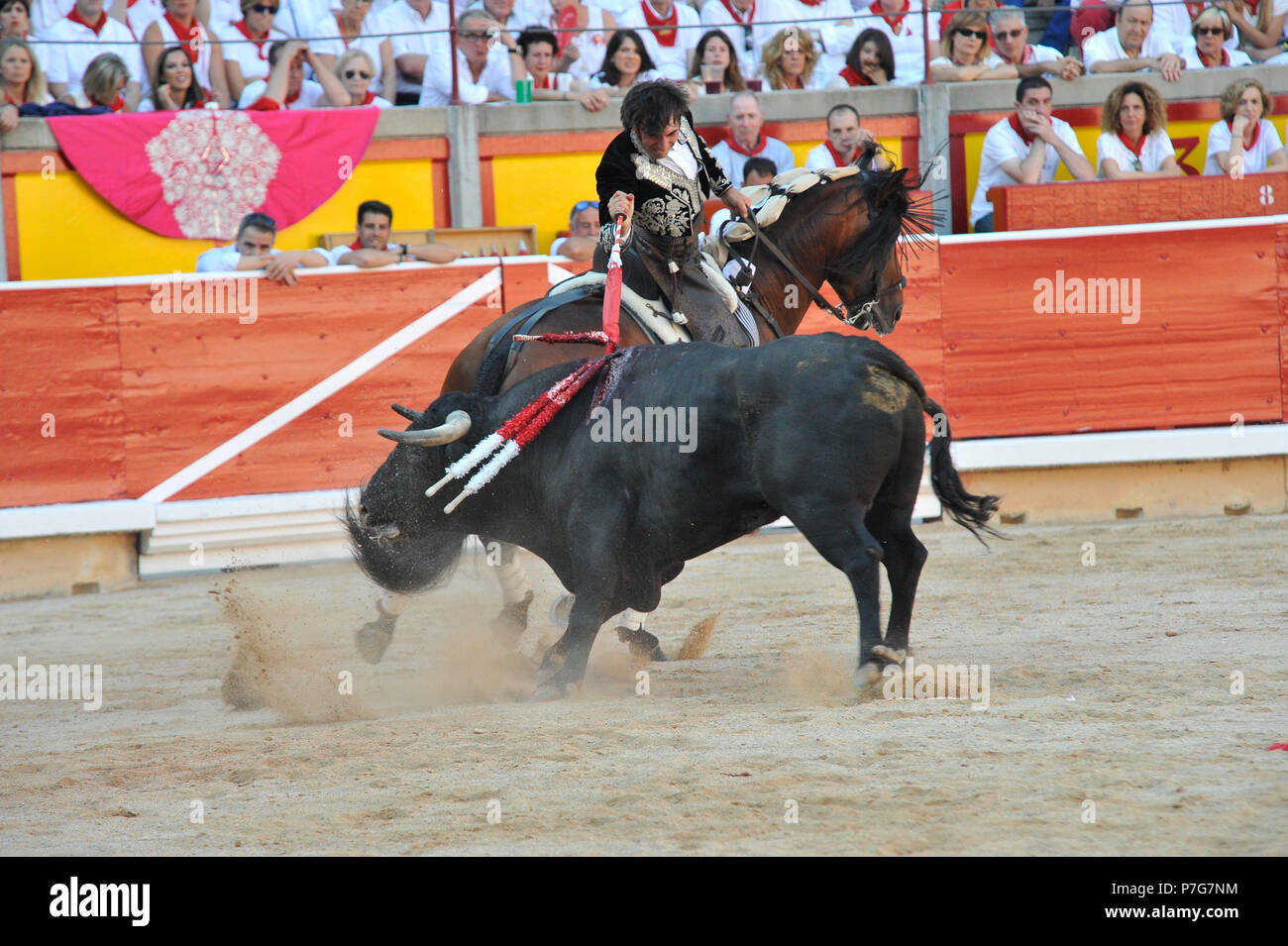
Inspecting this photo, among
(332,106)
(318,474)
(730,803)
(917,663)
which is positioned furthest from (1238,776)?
(332,106)

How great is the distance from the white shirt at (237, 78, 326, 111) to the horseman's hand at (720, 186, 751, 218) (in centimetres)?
459

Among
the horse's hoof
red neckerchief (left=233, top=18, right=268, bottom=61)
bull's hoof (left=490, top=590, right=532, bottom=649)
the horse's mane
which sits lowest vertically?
the horse's hoof

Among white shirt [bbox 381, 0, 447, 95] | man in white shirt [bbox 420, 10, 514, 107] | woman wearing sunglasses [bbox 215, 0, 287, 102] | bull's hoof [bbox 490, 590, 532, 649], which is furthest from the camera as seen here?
white shirt [bbox 381, 0, 447, 95]

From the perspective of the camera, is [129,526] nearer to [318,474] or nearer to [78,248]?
[318,474]

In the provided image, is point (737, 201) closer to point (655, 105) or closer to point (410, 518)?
point (655, 105)

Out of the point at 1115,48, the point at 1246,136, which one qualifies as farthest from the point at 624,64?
the point at 1246,136

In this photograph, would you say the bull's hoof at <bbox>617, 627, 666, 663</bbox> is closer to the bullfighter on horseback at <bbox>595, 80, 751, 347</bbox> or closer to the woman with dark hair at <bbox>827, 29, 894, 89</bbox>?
the bullfighter on horseback at <bbox>595, 80, 751, 347</bbox>

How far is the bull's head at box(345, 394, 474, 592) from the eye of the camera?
529cm

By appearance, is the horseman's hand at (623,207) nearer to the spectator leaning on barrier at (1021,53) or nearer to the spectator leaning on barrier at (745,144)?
the spectator leaning on barrier at (745,144)

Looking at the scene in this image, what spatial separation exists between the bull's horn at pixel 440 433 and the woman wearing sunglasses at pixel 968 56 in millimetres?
6579

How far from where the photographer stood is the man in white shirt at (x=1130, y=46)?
1081cm

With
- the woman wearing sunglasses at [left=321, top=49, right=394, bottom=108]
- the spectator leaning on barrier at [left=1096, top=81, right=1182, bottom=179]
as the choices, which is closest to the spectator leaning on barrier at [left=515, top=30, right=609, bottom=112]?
the woman wearing sunglasses at [left=321, top=49, right=394, bottom=108]

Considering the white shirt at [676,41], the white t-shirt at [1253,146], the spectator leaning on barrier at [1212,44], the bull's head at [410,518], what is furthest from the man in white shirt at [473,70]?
the bull's head at [410,518]
